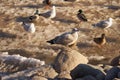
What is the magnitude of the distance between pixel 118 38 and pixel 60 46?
2.50 m

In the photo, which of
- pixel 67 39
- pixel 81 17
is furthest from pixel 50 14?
pixel 67 39

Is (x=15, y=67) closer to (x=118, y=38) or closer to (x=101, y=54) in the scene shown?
(x=101, y=54)

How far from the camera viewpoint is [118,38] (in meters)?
15.5

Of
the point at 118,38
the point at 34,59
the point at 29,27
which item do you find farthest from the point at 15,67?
the point at 118,38

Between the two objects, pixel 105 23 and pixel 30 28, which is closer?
pixel 30 28

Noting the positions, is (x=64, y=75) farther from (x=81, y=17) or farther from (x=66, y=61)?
(x=81, y=17)

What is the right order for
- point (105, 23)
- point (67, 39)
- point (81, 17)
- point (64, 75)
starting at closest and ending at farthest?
point (64, 75) < point (67, 39) < point (105, 23) < point (81, 17)

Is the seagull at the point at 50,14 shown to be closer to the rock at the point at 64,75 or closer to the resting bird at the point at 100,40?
the resting bird at the point at 100,40

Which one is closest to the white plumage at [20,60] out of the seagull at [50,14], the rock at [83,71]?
the rock at [83,71]

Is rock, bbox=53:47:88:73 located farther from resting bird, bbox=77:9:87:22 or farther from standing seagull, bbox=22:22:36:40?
resting bird, bbox=77:9:87:22

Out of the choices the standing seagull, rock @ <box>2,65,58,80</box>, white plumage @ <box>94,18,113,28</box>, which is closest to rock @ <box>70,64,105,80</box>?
rock @ <box>2,65,58,80</box>

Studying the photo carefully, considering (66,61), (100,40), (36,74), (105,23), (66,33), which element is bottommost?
(100,40)

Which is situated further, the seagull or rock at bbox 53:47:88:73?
the seagull

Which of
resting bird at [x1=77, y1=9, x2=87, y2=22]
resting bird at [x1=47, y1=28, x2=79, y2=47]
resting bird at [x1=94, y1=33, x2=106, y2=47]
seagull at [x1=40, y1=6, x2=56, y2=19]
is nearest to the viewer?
resting bird at [x1=47, y1=28, x2=79, y2=47]
